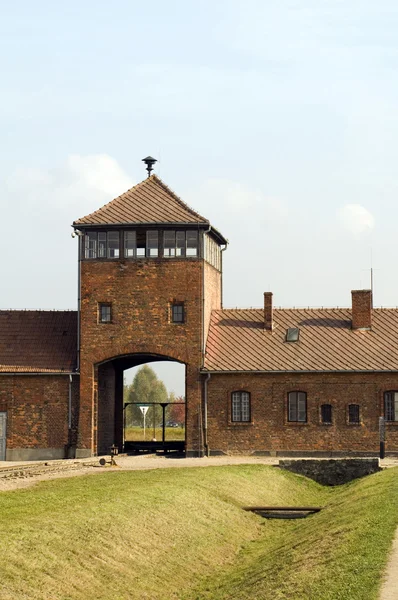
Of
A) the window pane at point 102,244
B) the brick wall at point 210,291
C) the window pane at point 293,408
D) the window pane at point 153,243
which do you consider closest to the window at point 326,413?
the window pane at point 293,408

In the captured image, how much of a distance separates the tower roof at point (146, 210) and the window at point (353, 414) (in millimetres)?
9424

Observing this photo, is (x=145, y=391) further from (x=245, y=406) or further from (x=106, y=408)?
(x=245, y=406)

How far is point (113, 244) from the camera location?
141 ft

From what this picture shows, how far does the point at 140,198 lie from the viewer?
44.5m

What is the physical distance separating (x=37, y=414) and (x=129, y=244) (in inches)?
310

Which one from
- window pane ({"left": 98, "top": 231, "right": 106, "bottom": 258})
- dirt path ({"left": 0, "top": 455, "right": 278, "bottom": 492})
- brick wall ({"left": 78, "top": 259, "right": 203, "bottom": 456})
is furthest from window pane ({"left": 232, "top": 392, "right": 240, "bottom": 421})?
window pane ({"left": 98, "top": 231, "right": 106, "bottom": 258})

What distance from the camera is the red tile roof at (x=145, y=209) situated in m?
42.7

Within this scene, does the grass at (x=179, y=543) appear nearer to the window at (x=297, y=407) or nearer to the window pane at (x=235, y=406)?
the window at (x=297, y=407)

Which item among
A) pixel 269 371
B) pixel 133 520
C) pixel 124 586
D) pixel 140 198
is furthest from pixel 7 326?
pixel 124 586

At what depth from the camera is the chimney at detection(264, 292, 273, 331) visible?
4522 centimetres

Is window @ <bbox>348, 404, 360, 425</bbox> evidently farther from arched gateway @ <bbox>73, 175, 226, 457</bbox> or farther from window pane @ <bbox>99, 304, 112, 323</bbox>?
window pane @ <bbox>99, 304, 112, 323</bbox>

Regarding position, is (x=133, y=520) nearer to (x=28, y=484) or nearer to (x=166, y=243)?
(x=28, y=484)

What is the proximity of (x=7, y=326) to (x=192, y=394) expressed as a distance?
29.7 feet

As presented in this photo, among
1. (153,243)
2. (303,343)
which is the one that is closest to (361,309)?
(303,343)
